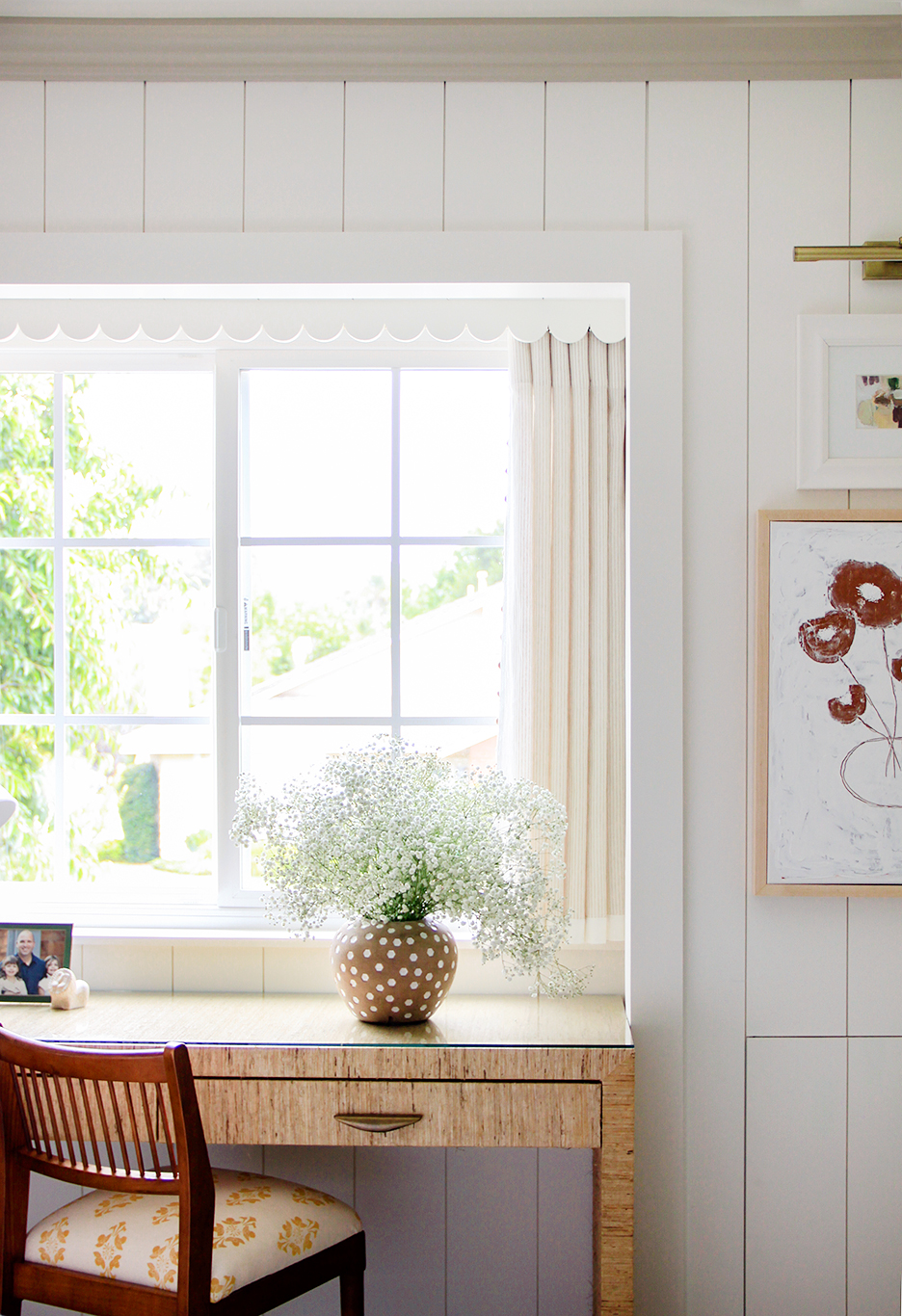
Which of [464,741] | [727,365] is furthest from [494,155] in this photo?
[464,741]

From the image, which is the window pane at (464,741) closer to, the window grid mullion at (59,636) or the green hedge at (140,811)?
the green hedge at (140,811)

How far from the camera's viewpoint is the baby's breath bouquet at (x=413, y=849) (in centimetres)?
167

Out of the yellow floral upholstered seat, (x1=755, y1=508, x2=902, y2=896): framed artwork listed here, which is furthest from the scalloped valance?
the yellow floral upholstered seat

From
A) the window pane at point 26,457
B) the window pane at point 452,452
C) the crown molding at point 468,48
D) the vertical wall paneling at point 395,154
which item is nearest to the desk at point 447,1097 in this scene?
the window pane at point 452,452

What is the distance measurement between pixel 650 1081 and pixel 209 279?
1.75 metres

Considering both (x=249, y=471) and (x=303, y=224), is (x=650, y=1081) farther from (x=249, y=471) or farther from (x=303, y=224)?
(x=303, y=224)

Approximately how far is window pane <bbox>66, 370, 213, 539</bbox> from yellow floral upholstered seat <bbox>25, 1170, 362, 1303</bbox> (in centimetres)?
135

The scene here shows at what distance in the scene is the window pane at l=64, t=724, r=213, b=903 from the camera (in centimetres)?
217

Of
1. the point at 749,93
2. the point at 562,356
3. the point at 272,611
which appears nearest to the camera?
the point at 749,93

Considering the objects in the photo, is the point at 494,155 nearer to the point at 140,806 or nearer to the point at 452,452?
the point at 452,452

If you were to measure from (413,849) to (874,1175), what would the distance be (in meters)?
1.08

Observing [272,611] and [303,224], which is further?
[272,611]

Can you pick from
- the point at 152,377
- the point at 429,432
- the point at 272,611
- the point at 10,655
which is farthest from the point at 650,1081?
the point at 152,377

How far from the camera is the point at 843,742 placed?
1.75 metres
